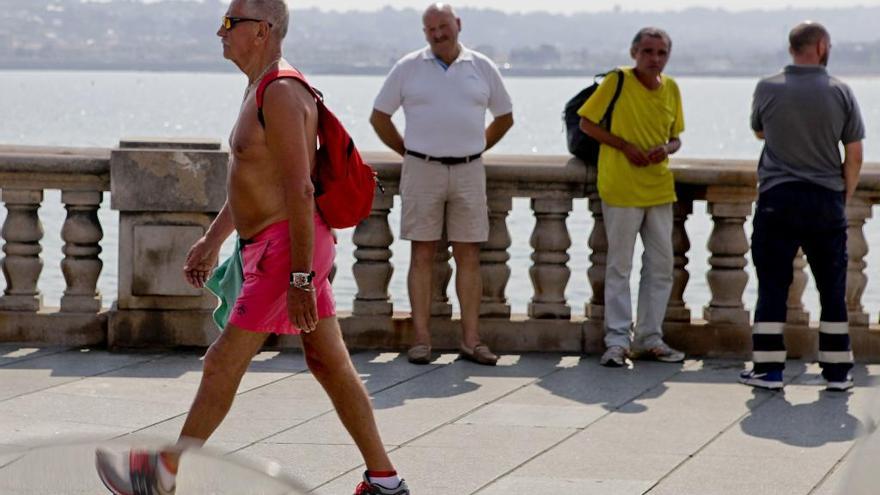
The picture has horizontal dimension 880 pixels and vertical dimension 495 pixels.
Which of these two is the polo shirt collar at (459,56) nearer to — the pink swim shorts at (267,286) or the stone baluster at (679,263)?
the stone baluster at (679,263)

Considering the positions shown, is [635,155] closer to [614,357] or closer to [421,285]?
[614,357]

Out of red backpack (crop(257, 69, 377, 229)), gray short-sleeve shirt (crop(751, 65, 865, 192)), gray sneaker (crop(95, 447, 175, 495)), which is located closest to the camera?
gray sneaker (crop(95, 447, 175, 495))

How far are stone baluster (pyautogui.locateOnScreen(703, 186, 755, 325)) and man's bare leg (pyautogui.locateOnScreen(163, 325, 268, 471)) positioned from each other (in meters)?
4.26

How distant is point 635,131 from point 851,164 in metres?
1.15

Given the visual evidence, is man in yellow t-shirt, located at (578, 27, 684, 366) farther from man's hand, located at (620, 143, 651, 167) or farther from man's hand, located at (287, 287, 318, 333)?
man's hand, located at (287, 287, 318, 333)

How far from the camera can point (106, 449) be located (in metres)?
2.26

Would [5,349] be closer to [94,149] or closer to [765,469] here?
[94,149]

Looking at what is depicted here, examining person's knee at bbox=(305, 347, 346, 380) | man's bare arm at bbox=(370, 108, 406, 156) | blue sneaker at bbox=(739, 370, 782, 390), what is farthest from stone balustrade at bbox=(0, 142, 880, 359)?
person's knee at bbox=(305, 347, 346, 380)

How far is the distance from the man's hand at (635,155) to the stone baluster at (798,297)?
104cm

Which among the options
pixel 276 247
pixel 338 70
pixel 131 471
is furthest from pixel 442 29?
pixel 338 70

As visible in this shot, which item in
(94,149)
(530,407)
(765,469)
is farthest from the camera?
(94,149)

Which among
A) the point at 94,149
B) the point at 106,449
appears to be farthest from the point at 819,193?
the point at 106,449

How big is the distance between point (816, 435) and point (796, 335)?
201 cm

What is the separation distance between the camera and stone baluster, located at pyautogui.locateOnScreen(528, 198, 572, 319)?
30.8ft
